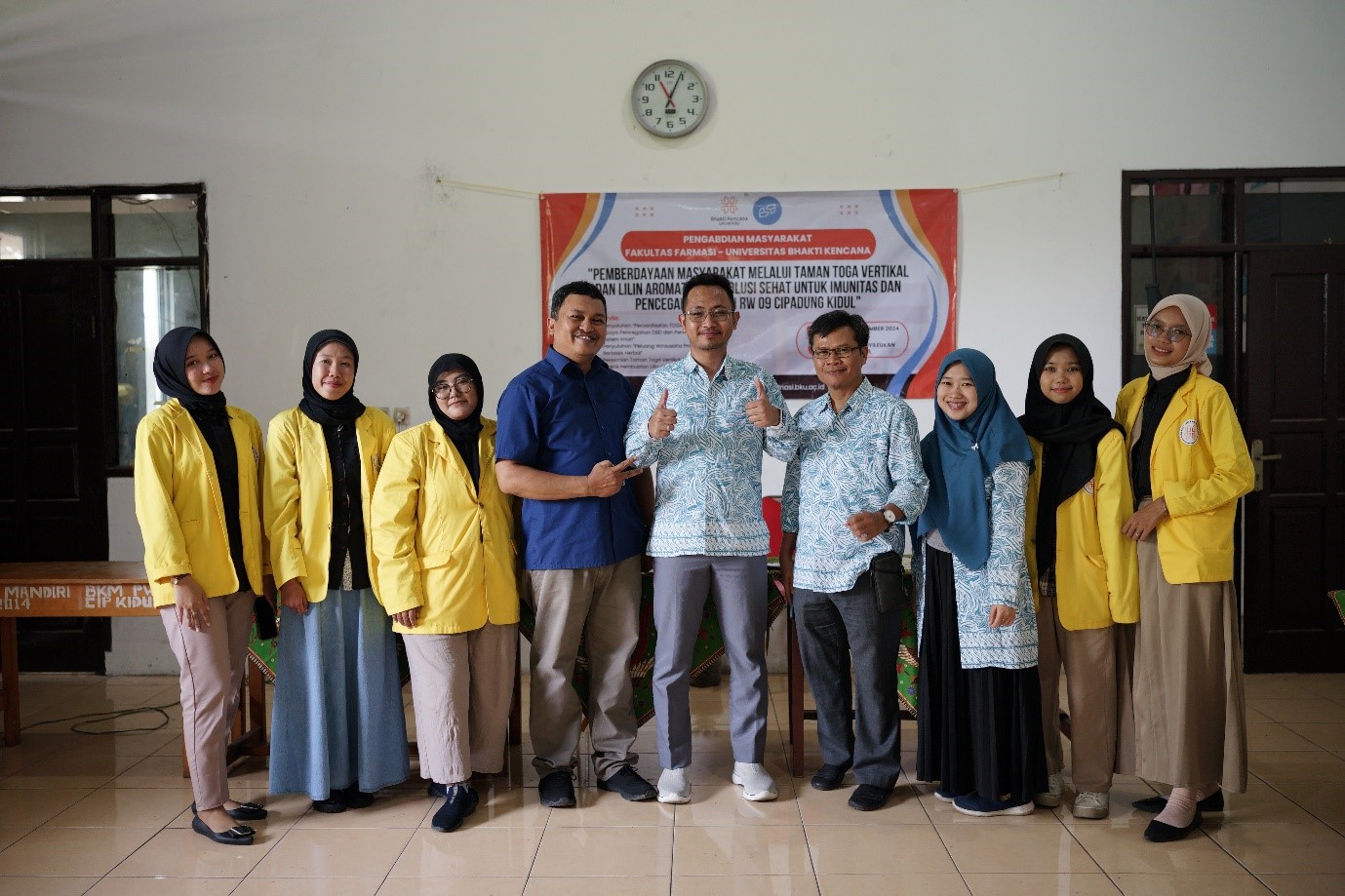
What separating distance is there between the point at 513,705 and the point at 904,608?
1.38 meters

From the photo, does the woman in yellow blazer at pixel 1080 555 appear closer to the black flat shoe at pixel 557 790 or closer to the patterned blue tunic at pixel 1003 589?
the patterned blue tunic at pixel 1003 589

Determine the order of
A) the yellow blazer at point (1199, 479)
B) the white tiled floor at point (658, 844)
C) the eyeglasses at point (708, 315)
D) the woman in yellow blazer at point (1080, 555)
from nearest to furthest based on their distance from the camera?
the white tiled floor at point (658, 844) → the yellow blazer at point (1199, 479) → the woman in yellow blazer at point (1080, 555) → the eyeglasses at point (708, 315)

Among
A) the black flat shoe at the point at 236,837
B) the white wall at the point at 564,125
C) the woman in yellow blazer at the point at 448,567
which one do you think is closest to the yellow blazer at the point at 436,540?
the woman in yellow blazer at the point at 448,567

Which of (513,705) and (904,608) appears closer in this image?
(904,608)

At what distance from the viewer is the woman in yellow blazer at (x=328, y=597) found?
305 centimetres

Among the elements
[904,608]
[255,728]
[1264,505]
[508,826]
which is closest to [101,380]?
[255,728]

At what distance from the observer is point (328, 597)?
3080 millimetres

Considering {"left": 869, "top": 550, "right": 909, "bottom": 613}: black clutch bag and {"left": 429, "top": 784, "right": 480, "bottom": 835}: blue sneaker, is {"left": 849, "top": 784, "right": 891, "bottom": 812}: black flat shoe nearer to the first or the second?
{"left": 869, "top": 550, "right": 909, "bottom": 613}: black clutch bag

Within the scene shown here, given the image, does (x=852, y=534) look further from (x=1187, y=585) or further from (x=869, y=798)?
(x=1187, y=585)

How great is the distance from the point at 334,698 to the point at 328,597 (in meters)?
0.32

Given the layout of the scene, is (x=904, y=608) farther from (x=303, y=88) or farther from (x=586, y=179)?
(x=303, y=88)

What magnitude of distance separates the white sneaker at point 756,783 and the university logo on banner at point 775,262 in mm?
1994

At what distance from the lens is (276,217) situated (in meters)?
4.70

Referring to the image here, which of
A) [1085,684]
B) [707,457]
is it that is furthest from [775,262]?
[1085,684]
